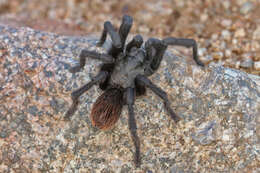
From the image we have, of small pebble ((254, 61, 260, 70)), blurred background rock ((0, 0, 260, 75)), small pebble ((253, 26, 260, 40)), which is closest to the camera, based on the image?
small pebble ((254, 61, 260, 70))

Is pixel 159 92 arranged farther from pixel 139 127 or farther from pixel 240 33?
pixel 240 33

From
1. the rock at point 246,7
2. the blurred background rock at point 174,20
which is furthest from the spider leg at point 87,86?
the rock at point 246,7

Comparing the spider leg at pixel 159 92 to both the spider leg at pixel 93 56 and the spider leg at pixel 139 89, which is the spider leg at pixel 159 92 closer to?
the spider leg at pixel 139 89

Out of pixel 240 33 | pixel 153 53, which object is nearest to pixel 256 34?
pixel 240 33

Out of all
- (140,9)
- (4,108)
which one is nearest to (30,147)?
(4,108)

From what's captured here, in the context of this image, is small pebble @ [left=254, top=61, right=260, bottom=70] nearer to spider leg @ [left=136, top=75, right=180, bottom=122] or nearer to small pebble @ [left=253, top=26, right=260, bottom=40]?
small pebble @ [left=253, top=26, right=260, bottom=40]

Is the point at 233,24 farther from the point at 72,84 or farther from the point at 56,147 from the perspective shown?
the point at 56,147

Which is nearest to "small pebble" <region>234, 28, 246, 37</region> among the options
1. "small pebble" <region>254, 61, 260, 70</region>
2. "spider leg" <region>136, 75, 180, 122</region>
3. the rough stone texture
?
"small pebble" <region>254, 61, 260, 70</region>
